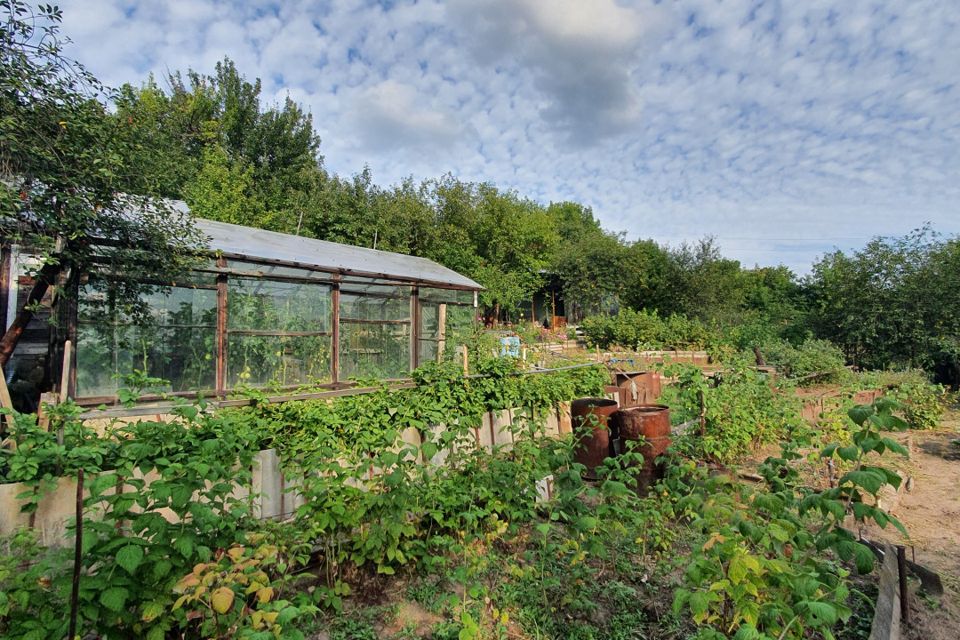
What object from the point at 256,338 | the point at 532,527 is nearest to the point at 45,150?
the point at 256,338

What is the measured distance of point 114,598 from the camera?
1621 mm

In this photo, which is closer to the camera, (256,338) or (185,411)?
(185,411)

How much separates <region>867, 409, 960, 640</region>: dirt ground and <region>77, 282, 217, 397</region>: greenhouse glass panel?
7.64 metres

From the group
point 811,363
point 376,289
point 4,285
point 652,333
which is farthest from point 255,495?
point 652,333

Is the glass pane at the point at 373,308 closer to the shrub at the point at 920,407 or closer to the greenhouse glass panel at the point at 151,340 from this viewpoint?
the greenhouse glass panel at the point at 151,340

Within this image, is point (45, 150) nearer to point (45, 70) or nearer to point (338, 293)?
point (45, 70)

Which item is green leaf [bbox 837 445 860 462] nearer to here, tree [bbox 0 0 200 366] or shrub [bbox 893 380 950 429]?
tree [bbox 0 0 200 366]

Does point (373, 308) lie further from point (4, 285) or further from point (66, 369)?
point (4, 285)

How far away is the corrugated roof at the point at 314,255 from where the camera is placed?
7.70m

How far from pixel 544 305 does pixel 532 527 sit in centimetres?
2390

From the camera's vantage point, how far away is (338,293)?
8.67 metres

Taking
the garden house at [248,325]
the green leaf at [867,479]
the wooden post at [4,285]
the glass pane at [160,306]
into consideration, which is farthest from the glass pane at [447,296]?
the green leaf at [867,479]

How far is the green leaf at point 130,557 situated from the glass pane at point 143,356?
459 centimetres

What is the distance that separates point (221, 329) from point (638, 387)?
23.7ft
